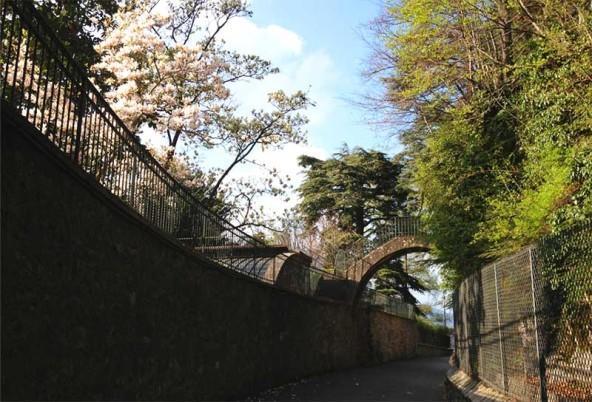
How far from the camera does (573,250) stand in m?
5.82

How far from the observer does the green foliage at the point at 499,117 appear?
10297 mm

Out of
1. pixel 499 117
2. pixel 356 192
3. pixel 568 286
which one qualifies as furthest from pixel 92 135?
pixel 356 192

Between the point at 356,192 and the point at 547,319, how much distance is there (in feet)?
97.3

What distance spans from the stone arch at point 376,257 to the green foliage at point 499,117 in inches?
298

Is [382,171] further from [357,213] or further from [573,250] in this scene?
[573,250]

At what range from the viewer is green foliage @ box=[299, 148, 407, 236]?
35.9m

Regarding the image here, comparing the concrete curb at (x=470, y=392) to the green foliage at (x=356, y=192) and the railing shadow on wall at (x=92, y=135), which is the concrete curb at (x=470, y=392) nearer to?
the railing shadow on wall at (x=92, y=135)

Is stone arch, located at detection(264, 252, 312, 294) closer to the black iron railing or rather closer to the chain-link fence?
the black iron railing

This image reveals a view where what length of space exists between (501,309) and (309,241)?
25.9m

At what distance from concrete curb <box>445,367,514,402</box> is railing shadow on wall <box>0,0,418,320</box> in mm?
5220

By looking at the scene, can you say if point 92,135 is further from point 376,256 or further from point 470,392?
point 376,256

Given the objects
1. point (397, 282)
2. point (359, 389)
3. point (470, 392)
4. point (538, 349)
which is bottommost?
point (359, 389)

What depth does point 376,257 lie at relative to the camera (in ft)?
85.6

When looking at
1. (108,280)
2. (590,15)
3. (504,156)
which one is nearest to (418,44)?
(504,156)
